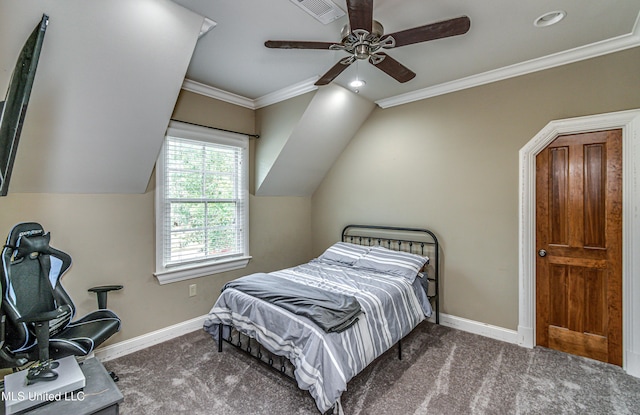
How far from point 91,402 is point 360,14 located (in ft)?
7.95

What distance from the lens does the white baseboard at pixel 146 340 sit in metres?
2.73

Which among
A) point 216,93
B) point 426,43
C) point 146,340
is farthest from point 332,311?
point 216,93

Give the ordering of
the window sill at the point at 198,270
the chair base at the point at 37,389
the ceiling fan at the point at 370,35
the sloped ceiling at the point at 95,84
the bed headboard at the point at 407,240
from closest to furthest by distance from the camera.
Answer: the chair base at the point at 37,389 < the ceiling fan at the point at 370,35 < the sloped ceiling at the point at 95,84 < the window sill at the point at 198,270 < the bed headboard at the point at 407,240

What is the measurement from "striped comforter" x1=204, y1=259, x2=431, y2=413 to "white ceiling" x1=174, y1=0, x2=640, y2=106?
2045 millimetres

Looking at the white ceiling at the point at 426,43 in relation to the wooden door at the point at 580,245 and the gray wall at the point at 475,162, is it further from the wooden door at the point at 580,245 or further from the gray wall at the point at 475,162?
the wooden door at the point at 580,245

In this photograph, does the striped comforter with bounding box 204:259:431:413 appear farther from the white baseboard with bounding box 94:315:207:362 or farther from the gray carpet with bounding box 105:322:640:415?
the white baseboard with bounding box 94:315:207:362

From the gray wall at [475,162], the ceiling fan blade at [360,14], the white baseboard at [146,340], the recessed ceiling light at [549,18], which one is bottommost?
the white baseboard at [146,340]

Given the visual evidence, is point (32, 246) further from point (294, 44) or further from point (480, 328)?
point (480, 328)

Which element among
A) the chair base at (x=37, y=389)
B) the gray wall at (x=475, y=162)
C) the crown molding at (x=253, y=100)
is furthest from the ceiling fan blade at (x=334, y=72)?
the chair base at (x=37, y=389)

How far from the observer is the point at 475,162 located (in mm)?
3234

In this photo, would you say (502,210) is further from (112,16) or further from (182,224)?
(112,16)

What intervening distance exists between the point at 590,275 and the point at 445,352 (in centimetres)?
141

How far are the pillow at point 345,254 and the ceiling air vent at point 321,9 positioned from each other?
2370 mm

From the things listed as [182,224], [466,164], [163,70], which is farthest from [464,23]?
[182,224]
